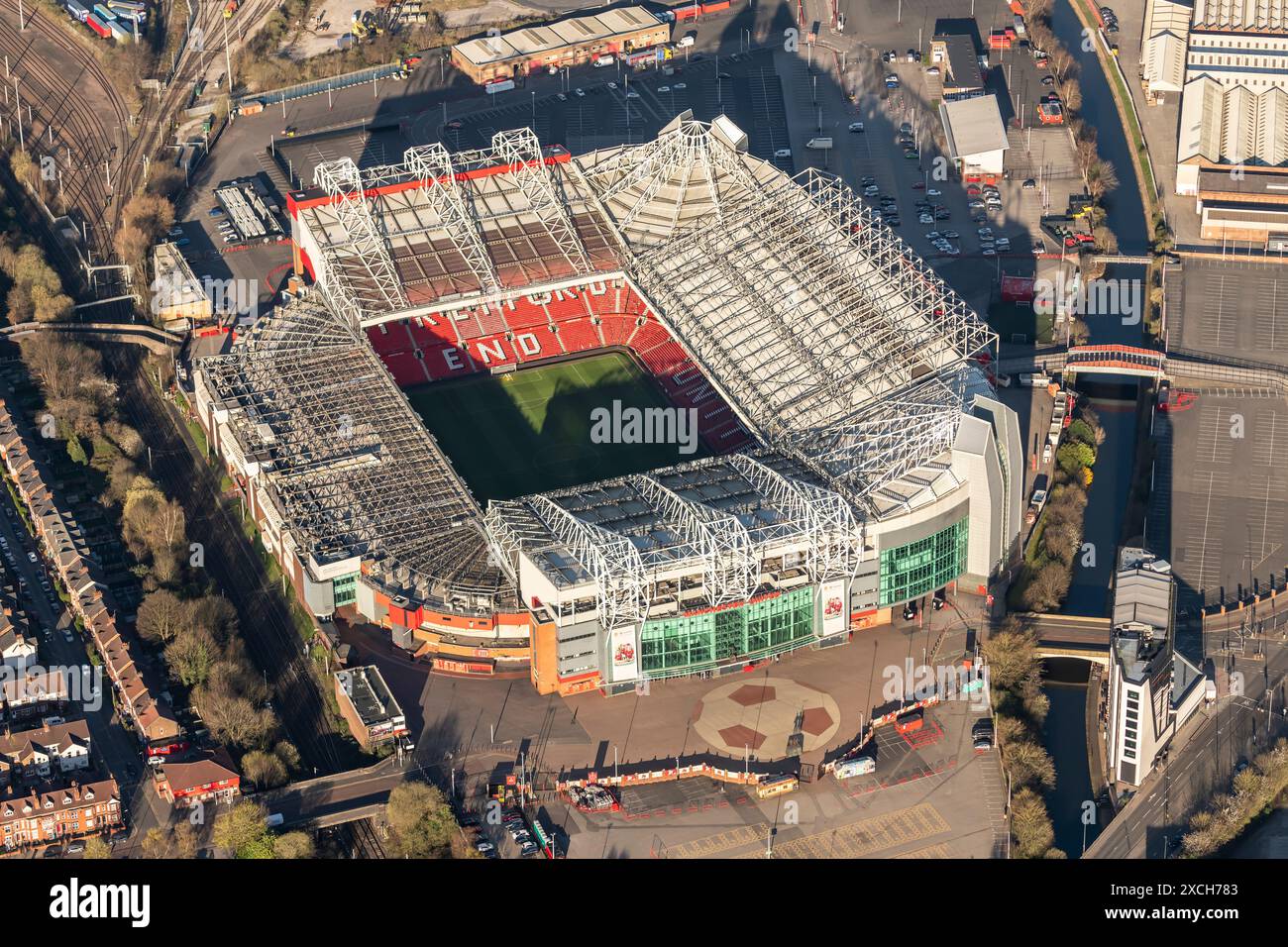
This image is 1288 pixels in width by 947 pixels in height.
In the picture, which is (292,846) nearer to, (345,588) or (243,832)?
(243,832)

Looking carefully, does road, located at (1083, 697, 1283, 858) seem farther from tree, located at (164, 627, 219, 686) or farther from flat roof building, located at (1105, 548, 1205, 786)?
tree, located at (164, 627, 219, 686)

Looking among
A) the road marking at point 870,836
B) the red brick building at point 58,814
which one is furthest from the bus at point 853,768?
the red brick building at point 58,814

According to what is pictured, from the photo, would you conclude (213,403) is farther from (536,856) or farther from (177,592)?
(536,856)

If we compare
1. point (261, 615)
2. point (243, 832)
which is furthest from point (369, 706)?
point (261, 615)

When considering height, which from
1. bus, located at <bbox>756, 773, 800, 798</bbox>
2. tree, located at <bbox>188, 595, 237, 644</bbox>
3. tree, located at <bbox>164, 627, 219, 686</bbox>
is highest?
tree, located at <bbox>188, 595, 237, 644</bbox>

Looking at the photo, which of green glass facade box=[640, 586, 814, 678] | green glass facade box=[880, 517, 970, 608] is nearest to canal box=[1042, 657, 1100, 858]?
green glass facade box=[880, 517, 970, 608]

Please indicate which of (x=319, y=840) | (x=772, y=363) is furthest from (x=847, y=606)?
(x=319, y=840)
